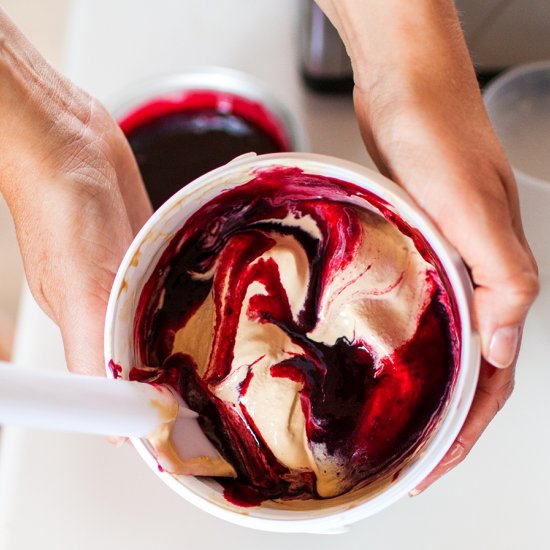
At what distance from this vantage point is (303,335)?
54cm

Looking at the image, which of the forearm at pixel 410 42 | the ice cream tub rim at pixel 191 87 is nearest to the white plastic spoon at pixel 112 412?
the forearm at pixel 410 42

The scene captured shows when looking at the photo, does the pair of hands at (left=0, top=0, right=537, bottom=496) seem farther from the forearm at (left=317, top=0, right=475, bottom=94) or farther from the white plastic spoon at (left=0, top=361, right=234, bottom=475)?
the white plastic spoon at (left=0, top=361, right=234, bottom=475)

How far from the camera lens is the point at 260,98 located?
789mm

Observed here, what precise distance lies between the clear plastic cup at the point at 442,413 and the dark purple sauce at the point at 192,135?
0.26 m

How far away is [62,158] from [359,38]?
28 cm

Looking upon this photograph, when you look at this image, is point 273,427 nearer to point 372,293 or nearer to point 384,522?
point 372,293

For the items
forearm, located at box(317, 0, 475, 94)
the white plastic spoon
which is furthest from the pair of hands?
the white plastic spoon

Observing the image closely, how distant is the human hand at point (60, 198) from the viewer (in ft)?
1.91

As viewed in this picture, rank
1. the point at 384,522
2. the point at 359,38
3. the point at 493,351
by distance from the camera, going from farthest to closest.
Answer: the point at 384,522, the point at 359,38, the point at 493,351

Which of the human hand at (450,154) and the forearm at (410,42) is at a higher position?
the forearm at (410,42)

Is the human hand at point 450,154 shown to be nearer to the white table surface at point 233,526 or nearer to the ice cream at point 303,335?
the ice cream at point 303,335

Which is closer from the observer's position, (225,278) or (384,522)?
(225,278)

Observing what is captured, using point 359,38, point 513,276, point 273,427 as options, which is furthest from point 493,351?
point 359,38

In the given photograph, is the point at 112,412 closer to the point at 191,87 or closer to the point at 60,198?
the point at 60,198
